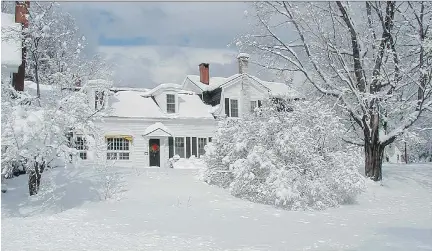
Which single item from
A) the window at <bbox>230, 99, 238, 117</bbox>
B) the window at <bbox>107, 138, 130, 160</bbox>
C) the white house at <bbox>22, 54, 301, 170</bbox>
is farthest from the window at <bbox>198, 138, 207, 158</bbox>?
the window at <bbox>107, 138, 130, 160</bbox>

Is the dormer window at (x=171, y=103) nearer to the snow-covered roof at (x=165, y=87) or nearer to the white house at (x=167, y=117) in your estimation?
the white house at (x=167, y=117)

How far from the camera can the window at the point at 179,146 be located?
2983 centimetres

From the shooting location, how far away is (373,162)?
18.7 m

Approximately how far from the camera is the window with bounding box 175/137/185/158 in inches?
1174

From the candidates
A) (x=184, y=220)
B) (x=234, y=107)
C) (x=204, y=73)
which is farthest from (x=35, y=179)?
(x=204, y=73)

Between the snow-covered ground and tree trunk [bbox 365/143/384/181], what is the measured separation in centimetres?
86

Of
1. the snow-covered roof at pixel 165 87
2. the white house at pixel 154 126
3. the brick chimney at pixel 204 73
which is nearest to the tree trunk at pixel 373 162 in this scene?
the white house at pixel 154 126

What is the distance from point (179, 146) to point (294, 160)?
15707mm

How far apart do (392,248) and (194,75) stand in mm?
27867

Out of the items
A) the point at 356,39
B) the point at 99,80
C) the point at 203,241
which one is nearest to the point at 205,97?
the point at 99,80

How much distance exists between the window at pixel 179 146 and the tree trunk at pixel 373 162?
1378 cm

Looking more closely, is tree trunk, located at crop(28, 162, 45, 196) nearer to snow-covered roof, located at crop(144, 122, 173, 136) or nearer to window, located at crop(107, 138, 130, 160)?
window, located at crop(107, 138, 130, 160)

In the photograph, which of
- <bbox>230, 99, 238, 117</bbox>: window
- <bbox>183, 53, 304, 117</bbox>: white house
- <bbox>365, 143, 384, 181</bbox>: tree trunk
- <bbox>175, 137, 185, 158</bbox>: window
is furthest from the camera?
<bbox>230, 99, 238, 117</bbox>: window

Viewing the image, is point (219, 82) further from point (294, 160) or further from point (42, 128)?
point (42, 128)
